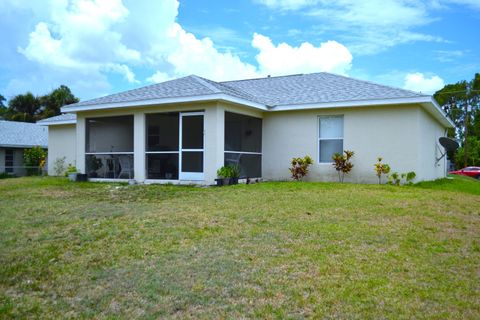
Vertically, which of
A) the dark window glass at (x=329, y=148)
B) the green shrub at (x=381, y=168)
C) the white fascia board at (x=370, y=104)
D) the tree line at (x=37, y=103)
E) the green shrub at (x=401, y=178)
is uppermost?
the tree line at (x=37, y=103)

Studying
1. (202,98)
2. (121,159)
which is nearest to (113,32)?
(121,159)

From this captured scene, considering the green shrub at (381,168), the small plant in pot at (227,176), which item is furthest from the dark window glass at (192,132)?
the green shrub at (381,168)

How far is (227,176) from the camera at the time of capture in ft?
42.0

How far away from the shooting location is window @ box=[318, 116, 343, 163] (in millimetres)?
14188

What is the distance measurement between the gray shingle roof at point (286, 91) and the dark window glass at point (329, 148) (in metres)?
1.43

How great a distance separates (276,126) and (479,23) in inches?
319

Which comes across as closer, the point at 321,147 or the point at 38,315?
the point at 38,315

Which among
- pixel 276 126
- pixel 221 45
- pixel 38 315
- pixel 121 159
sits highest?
pixel 221 45

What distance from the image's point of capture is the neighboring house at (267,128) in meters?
13.1

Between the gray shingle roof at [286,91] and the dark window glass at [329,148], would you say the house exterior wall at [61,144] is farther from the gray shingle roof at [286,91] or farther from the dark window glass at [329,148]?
the dark window glass at [329,148]

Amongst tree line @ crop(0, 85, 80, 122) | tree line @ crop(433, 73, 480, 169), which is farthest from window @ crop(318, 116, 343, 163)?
tree line @ crop(433, 73, 480, 169)

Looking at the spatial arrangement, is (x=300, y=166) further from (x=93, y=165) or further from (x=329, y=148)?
→ (x=93, y=165)

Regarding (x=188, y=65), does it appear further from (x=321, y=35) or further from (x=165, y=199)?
(x=165, y=199)

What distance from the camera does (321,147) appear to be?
47.3ft
